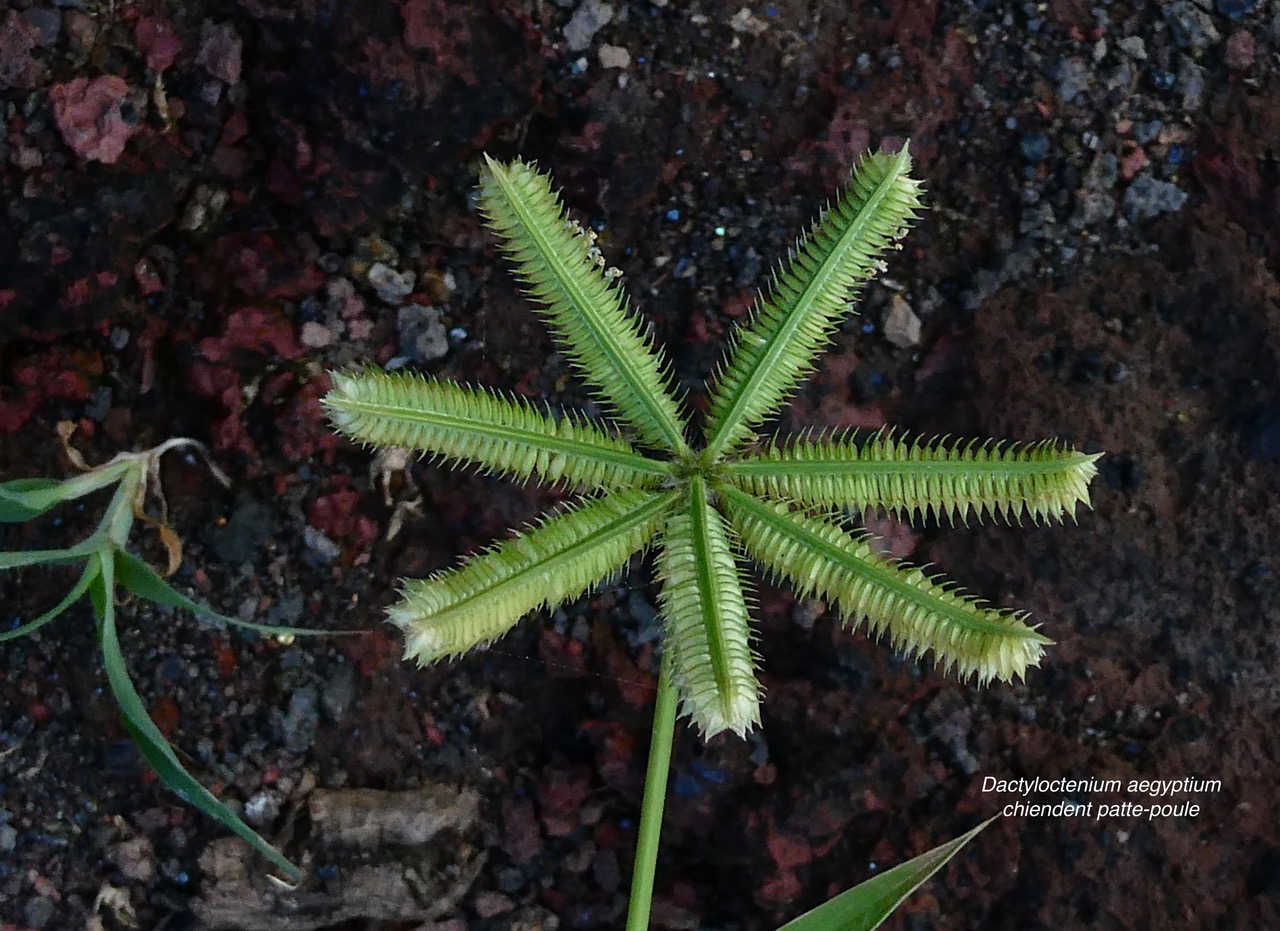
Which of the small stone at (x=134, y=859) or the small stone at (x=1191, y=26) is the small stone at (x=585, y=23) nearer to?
the small stone at (x=1191, y=26)

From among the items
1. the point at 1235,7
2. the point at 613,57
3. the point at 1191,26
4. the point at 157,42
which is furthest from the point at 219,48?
the point at 1235,7

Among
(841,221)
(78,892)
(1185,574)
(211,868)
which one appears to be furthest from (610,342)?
(78,892)

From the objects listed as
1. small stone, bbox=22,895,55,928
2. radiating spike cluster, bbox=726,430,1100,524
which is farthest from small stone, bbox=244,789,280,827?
radiating spike cluster, bbox=726,430,1100,524

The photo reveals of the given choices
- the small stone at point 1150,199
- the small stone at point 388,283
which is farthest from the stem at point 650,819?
the small stone at point 1150,199

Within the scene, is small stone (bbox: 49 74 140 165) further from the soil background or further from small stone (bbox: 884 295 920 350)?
small stone (bbox: 884 295 920 350)

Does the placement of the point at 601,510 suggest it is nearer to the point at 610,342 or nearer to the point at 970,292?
the point at 610,342

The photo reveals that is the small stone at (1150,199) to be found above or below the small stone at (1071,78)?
below

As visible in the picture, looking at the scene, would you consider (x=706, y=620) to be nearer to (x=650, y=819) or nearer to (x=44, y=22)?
(x=650, y=819)
